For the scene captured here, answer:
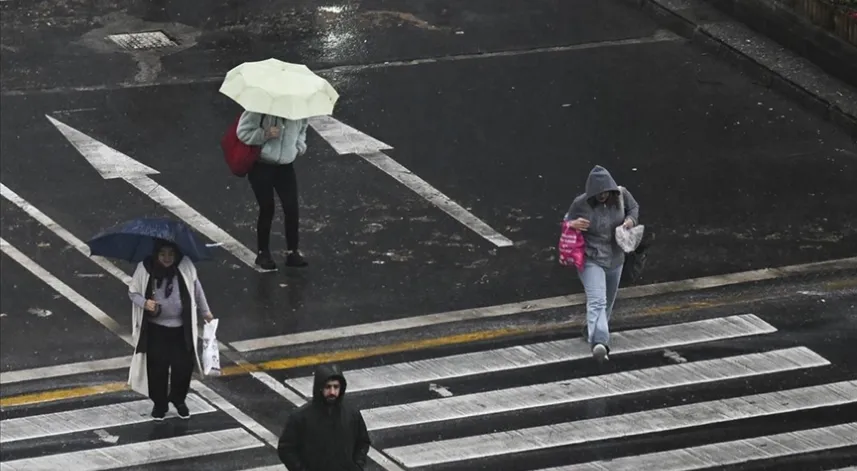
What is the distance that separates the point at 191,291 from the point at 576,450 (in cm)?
279

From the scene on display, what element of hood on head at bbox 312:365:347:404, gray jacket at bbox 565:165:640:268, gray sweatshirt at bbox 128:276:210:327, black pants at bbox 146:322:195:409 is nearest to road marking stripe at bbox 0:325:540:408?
black pants at bbox 146:322:195:409

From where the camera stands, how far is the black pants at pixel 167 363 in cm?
1149

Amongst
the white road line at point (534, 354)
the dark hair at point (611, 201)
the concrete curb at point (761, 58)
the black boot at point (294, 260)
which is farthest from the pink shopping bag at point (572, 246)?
the concrete curb at point (761, 58)

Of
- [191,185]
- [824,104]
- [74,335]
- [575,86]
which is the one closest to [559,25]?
[575,86]

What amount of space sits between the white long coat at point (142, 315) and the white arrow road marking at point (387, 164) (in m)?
4.02

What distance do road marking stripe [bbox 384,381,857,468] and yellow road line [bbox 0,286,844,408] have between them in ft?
5.05

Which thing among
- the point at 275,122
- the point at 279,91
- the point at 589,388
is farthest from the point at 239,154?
the point at 589,388

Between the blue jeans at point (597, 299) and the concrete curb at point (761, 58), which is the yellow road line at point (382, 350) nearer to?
the blue jeans at point (597, 299)

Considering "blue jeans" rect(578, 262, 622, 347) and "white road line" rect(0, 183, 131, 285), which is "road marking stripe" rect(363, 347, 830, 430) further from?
"white road line" rect(0, 183, 131, 285)

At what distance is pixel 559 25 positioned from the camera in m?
20.3

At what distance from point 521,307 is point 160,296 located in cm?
348

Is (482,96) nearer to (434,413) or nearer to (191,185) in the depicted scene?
(191,185)

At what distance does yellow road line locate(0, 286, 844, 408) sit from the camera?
12.3 meters

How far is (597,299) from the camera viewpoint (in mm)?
12633
